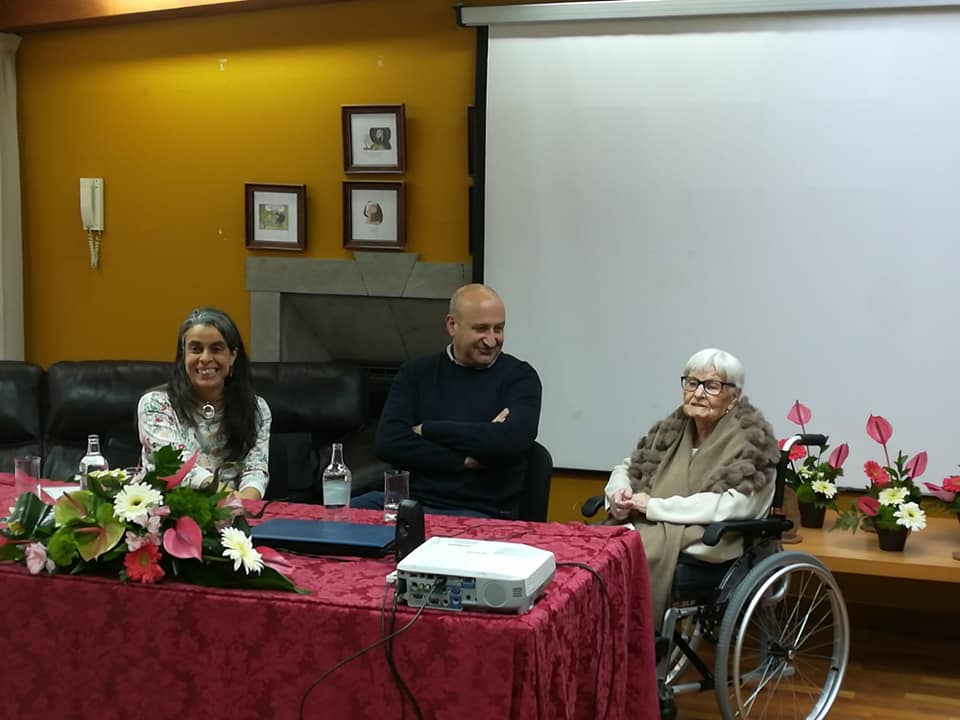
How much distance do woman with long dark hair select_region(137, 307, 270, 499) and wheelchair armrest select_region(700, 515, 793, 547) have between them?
1.17 m

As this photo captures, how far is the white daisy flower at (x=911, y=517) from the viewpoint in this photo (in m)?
3.27

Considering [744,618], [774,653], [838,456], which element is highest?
[838,456]

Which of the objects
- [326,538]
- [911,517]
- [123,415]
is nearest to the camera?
[326,538]

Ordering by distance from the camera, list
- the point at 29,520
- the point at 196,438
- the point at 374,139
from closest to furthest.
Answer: the point at 29,520 → the point at 196,438 → the point at 374,139

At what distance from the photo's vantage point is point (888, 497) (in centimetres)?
333

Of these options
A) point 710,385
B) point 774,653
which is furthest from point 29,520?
point 774,653

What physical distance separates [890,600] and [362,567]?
254 cm

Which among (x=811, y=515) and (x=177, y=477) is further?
(x=811, y=515)

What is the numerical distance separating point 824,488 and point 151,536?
86.6 inches

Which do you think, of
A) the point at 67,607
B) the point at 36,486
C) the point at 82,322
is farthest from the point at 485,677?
the point at 82,322

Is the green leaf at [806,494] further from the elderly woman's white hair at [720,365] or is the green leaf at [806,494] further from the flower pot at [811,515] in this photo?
the elderly woman's white hair at [720,365]

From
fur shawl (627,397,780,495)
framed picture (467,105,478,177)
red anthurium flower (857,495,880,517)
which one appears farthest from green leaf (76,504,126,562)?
framed picture (467,105,478,177)

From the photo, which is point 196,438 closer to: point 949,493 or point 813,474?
point 813,474

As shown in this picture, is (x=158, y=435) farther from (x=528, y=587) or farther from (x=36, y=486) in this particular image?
(x=528, y=587)
